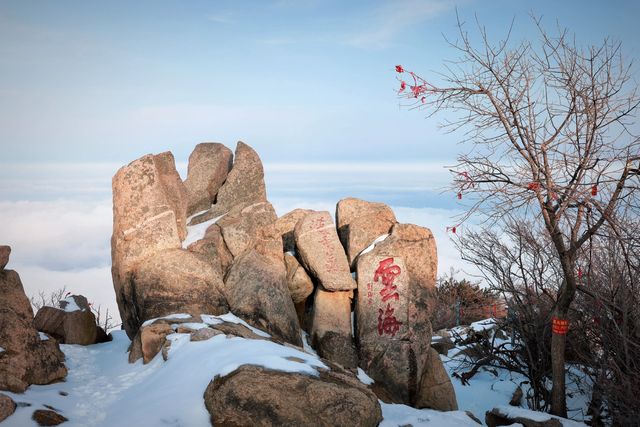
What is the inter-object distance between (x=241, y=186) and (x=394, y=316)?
5.91 metres

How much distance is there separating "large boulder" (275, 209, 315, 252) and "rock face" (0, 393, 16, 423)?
8.45m

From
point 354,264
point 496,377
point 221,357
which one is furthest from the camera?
point 496,377

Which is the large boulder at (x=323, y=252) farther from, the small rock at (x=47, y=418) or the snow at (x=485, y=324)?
the small rock at (x=47, y=418)

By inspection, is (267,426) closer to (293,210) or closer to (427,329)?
(427,329)

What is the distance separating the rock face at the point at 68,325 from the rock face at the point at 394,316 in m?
6.29

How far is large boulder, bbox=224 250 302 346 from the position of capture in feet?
45.4

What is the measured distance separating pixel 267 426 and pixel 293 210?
8.99 meters

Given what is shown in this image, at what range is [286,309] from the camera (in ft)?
46.5

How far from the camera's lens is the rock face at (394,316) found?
14.3m

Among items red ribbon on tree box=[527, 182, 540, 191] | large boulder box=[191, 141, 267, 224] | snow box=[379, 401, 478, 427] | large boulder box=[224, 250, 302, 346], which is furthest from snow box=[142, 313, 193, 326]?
red ribbon on tree box=[527, 182, 540, 191]

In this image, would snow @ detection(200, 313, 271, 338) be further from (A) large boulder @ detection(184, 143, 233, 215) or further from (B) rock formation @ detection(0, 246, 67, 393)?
(A) large boulder @ detection(184, 143, 233, 215)

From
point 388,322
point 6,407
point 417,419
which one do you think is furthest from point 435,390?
point 6,407

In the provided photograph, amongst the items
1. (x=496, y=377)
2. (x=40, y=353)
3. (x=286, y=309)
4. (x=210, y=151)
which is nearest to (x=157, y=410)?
(x=40, y=353)

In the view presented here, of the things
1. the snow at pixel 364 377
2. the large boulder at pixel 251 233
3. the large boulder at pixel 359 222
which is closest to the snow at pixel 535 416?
A: the snow at pixel 364 377
